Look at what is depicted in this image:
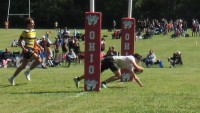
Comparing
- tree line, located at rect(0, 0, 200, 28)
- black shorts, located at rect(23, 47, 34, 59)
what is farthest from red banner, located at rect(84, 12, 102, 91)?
tree line, located at rect(0, 0, 200, 28)

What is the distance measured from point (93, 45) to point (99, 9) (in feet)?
221

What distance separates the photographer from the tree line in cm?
7956

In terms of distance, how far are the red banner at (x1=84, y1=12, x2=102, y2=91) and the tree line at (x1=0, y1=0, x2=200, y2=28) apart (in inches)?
2548

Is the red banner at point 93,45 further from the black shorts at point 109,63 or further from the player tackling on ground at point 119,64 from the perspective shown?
the black shorts at point 109,63

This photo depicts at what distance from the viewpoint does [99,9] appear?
81.8 metres

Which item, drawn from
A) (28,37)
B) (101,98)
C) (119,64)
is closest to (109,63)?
(119,64)

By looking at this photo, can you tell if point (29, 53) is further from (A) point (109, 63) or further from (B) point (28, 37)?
(A) point (109, 63)

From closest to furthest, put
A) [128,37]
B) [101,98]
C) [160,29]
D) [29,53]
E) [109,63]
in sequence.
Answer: [101,98]
[109,63]
[29,53]
[128,37]
[160,29]

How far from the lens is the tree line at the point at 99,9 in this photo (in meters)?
79.6

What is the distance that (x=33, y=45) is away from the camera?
1642cm

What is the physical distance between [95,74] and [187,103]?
3.14 meters

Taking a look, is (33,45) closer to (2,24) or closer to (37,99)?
(37,99)

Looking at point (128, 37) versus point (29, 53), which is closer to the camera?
point (29, 53)

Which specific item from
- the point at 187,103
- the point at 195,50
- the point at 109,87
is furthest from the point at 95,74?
the point at 195,50
